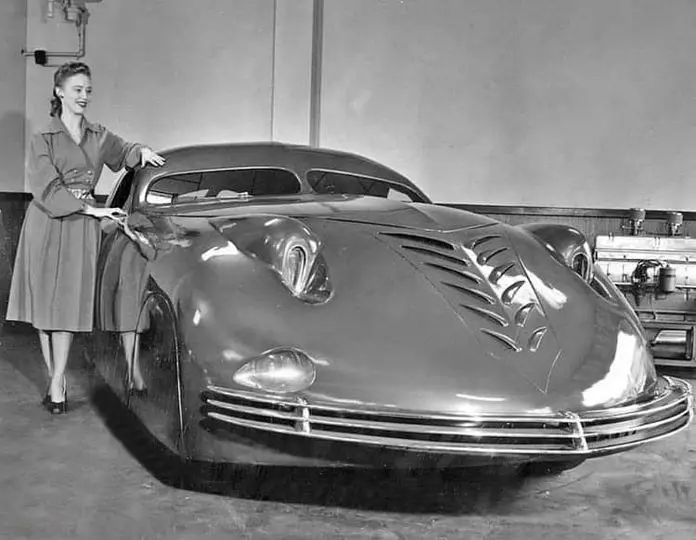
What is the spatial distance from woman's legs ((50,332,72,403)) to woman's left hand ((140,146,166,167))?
2.25ft

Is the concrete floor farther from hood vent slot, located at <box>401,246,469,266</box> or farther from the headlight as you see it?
hood vent slot, located at <box>401,246,469,266</box>

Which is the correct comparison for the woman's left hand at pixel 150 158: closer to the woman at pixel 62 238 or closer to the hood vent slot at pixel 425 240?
the woman at pixel 62 238

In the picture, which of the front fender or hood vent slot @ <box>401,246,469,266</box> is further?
the front fender

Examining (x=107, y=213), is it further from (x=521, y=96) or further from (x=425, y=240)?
(x=521, y=96)

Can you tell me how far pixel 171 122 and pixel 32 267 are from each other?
2747 millimetres

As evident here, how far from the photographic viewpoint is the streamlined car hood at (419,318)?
6.87 feet

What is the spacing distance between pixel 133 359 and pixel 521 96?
152 inches

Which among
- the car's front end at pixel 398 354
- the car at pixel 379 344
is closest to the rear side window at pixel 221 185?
the car at pixel 379 344

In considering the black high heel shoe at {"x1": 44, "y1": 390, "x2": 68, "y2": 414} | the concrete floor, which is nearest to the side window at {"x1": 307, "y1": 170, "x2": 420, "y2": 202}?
the concrete floor

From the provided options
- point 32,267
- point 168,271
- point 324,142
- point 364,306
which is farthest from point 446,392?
point 324,142

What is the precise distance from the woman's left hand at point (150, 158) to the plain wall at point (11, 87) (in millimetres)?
2437

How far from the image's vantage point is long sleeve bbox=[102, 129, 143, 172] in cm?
341

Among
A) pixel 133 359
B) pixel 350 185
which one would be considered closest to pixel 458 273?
pixel 133 359

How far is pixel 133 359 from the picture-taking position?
8.47ft
